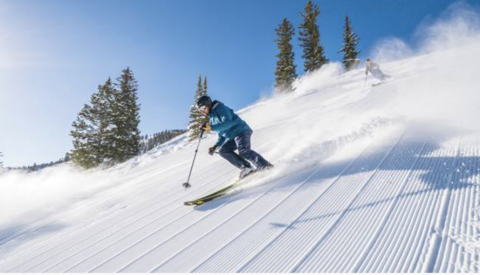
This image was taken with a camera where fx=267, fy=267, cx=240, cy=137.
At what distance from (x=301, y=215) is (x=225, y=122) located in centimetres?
277

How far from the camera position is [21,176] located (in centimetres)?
1063

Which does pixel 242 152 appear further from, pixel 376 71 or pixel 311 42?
pixel 311 42

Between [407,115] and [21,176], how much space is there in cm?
1444

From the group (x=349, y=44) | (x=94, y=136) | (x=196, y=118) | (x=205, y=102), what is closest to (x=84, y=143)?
(x=94, y=136)

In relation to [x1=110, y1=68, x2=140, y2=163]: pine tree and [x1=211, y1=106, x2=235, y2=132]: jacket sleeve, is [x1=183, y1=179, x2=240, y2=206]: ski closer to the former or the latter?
[x1=211, y1=106, x2=235, y2=132]: jacket sleeve

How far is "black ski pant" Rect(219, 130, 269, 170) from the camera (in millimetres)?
5664

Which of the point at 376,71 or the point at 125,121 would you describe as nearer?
the point at 376,71

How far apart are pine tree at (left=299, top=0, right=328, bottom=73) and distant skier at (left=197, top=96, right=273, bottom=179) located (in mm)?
33470

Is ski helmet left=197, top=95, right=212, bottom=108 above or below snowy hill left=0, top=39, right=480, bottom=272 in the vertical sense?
above

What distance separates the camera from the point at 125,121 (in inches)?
1053

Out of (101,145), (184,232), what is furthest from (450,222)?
(101,145)

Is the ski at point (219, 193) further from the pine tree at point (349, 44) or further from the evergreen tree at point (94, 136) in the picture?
the pine tree at point (349, 44)

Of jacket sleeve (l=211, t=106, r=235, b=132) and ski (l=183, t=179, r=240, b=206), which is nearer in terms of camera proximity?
ski (l=183, t=179, r=240, b=206)

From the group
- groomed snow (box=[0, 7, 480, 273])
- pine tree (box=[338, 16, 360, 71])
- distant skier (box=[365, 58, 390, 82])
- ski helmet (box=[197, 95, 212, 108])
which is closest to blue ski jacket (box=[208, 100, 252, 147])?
ski helmet (box=[197, 95, 212, 108])
